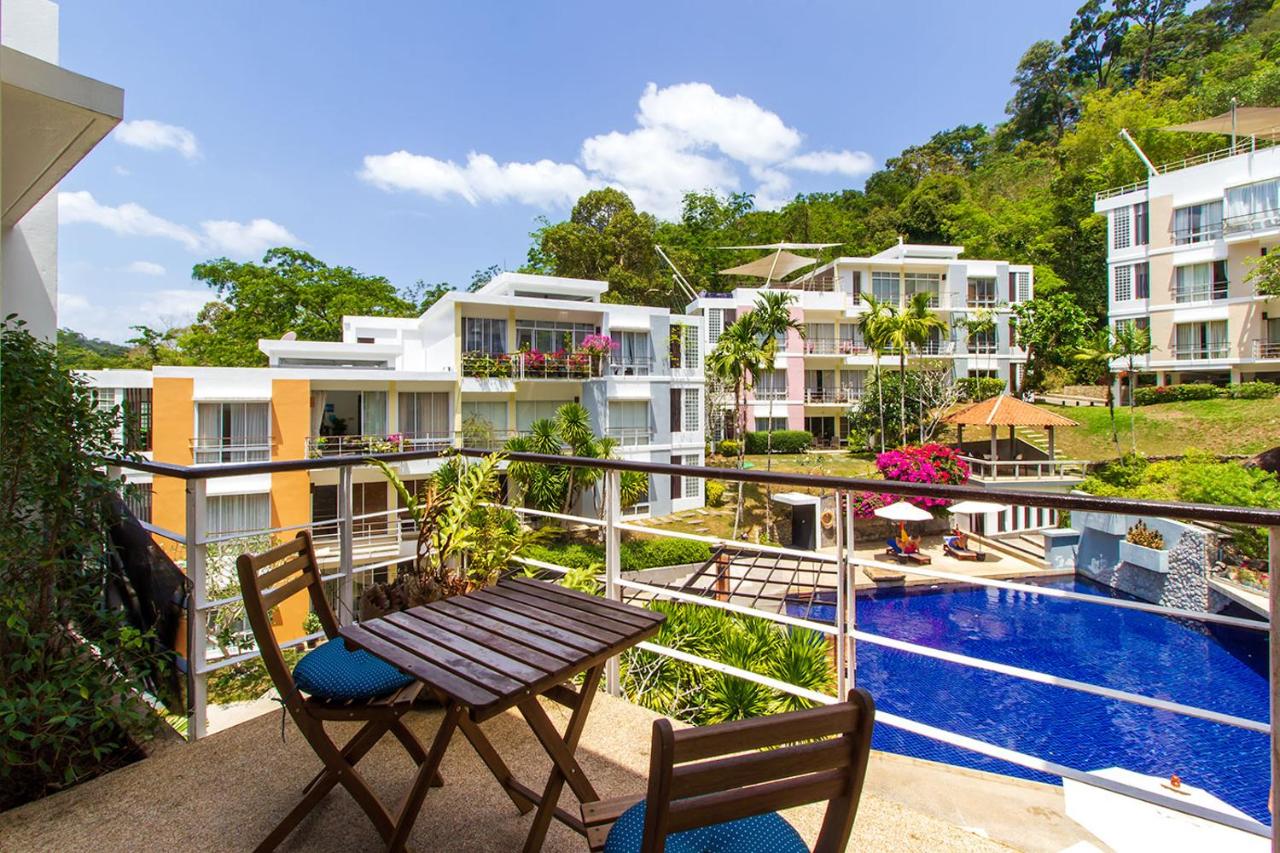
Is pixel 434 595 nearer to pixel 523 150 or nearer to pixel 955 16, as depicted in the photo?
pixel 955 16

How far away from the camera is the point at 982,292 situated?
1232 inches

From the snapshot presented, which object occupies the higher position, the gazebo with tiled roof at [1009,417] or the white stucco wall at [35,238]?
the white stucco wall at [35,238]

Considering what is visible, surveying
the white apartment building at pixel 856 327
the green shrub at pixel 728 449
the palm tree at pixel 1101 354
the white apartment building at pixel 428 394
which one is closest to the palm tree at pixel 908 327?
the white apartment building at pixel 856 327

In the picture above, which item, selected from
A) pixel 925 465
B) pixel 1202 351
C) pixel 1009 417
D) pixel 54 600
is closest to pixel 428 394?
pixel 925 465

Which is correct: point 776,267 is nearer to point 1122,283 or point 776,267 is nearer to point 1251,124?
point 1122,283

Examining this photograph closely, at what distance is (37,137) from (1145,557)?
57.1 ft

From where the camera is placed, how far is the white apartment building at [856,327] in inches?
1139

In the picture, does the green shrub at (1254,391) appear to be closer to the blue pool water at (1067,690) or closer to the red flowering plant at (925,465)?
the red flowering plant at (925,465)

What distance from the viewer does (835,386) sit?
30.2 metres

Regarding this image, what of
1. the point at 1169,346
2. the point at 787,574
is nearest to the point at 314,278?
the point at 787,574

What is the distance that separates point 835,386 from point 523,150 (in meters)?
39.3

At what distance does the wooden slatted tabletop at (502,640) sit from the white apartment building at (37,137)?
204cm

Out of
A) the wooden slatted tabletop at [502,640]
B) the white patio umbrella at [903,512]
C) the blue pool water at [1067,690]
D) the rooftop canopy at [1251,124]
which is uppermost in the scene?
the rooftop canopy at [1251,124]

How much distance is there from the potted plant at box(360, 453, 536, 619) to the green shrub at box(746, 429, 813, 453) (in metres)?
24.9
